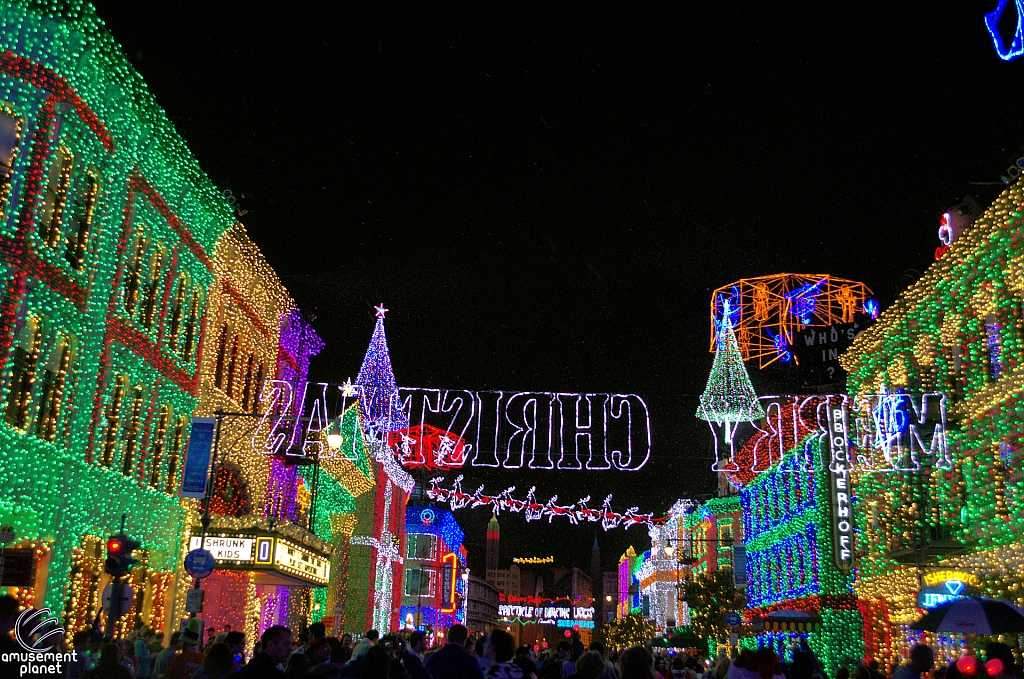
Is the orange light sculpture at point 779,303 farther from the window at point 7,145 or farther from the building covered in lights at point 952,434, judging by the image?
the window at point 7,145

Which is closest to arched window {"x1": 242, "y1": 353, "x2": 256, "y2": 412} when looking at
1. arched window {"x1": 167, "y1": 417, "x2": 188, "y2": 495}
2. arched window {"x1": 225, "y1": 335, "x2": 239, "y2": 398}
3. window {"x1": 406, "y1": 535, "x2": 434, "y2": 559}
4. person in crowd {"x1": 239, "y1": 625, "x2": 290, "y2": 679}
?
arched window {"x1": 225, "y1": 335, "x2": 239, "y2": 398}

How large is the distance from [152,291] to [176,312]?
1909 mm

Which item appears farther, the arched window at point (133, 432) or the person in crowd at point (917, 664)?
the arched window at point (133, 432)

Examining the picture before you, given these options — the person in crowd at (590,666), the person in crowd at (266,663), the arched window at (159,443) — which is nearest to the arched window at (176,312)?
the arched window at (159,443)

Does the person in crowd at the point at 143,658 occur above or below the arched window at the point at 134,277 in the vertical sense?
below

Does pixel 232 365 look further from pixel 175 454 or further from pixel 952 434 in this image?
pixel 952 434

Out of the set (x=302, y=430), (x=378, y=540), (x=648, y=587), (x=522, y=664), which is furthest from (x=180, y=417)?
(x=648, y=587)

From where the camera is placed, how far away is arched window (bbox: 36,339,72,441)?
1925 cm

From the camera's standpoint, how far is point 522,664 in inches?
444

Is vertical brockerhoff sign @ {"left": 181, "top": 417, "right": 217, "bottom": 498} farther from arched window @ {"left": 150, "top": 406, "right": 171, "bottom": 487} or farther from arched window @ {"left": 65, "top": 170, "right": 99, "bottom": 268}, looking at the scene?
arched window @ {"left": 65, "top": 170, "right": 99, "bottom": 268}

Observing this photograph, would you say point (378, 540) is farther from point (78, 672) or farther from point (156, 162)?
point (78, 672)

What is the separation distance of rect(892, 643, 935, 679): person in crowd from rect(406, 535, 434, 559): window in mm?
83191

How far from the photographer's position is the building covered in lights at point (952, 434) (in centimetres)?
2242

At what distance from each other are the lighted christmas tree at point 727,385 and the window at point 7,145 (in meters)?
23.9
